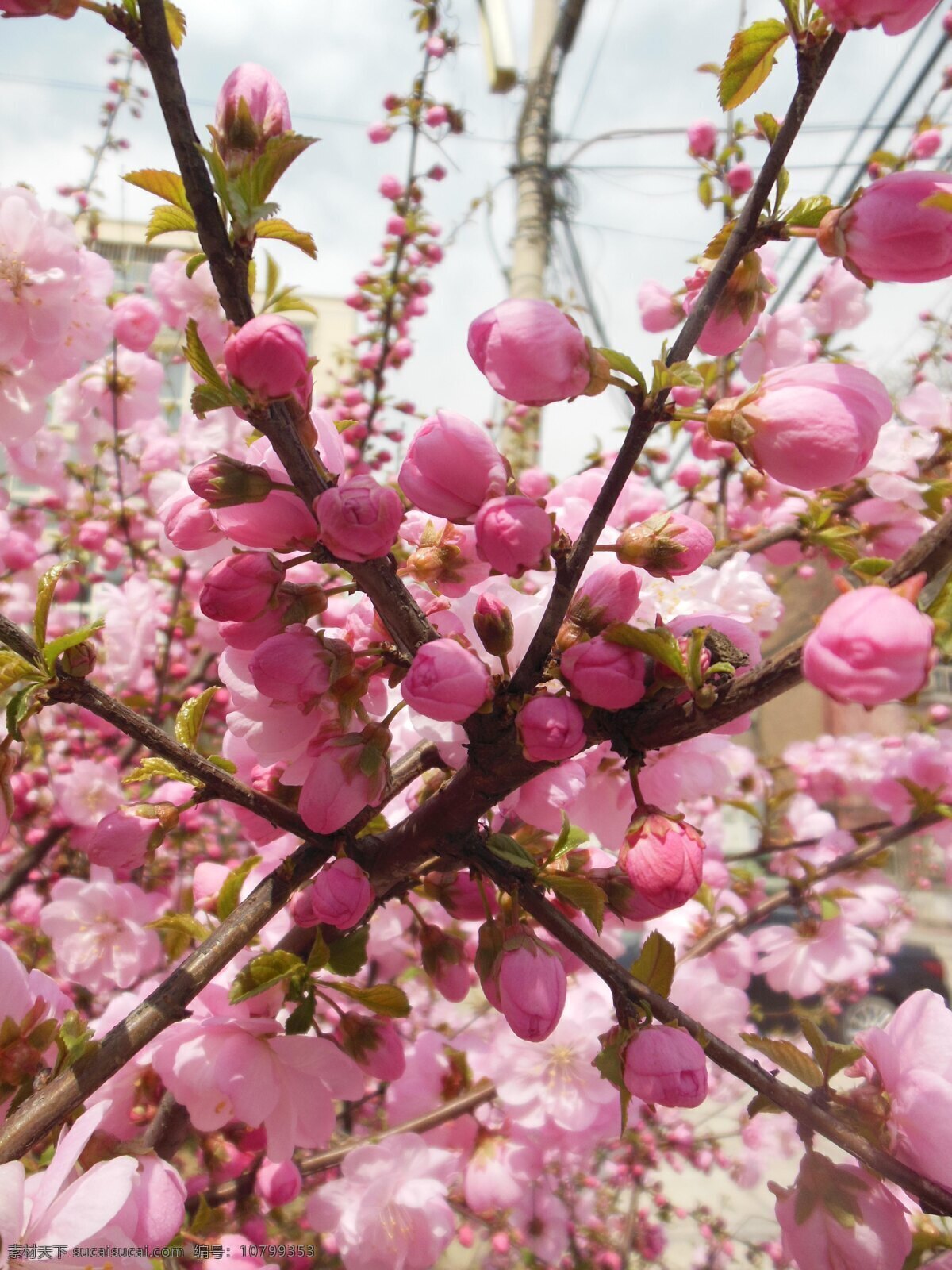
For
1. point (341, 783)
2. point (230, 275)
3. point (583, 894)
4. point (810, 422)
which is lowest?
point (583, 894)

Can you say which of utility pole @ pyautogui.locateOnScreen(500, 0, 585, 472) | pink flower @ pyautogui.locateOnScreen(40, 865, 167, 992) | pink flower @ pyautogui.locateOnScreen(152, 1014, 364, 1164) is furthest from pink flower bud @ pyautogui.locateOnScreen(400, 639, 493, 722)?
utility pole @ pyautogui.locateOnScreen(500, 0, 585, 472)

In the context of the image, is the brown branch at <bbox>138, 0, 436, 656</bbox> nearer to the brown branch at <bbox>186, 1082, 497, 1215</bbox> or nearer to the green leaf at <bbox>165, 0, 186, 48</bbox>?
the green leaf at <bbox>165, 0, 186, 48</bbox>

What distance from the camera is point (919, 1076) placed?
743mm

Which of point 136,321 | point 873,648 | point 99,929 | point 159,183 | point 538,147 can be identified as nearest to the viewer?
point 873,648

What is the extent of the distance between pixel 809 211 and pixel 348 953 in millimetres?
861

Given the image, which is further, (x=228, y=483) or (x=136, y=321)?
(x=136, y=321)

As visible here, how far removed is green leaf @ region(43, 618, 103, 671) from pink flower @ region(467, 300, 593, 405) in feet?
1.36

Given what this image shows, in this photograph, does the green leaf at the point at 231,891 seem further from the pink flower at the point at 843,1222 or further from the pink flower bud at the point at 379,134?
the pink flower bud at the point at 379,134

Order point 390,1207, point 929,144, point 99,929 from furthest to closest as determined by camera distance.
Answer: point 929,144, point 99,929, point 390,1207

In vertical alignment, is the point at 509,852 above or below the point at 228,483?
below

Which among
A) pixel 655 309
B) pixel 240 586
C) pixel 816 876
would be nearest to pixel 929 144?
pixel 655 309

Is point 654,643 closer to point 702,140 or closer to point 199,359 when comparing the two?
point 199,359

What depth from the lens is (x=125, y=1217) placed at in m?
0.74

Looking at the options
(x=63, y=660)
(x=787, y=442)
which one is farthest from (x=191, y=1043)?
(x=787, y=442)
